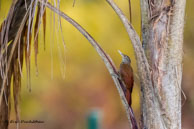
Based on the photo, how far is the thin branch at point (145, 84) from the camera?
896mm

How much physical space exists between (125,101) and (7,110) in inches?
14.6

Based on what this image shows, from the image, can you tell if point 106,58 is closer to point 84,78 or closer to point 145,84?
point 145,84

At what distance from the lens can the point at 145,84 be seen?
91 centimetres

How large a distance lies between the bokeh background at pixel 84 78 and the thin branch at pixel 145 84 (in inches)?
58.9

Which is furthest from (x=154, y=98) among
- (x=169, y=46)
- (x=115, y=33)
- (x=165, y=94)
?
(x=115, y=33)

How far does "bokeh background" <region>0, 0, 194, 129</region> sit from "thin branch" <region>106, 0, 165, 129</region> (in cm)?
150

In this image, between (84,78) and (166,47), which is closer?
(166,47)

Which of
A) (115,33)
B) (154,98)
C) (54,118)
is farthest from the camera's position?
(54,118)

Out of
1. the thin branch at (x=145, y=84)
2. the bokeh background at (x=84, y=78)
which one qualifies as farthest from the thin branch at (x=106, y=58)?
the bokeh background at (x=84, y=78)

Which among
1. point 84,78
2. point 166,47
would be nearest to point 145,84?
point 166,47

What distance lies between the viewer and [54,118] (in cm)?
277

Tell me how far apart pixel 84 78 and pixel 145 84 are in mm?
1811

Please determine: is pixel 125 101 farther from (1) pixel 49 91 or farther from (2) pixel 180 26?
(1) pixel 49 91

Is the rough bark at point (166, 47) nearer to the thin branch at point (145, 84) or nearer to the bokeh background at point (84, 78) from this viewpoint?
the thin branch at point (145, 84)
